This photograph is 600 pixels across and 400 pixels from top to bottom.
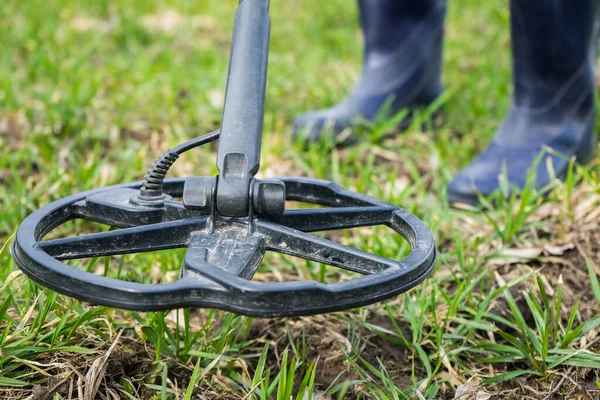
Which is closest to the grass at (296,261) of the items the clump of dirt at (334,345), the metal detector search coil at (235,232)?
the clump of dirt at (334,345)

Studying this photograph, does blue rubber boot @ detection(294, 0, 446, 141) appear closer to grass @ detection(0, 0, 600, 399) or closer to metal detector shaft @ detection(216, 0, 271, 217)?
grass @ detection(0, 0, 600, 399)

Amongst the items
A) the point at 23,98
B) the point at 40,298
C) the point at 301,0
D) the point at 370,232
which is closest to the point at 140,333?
the point at 40,298

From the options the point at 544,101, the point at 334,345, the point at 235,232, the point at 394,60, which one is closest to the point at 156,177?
the point at 235,232

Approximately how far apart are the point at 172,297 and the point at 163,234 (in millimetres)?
181

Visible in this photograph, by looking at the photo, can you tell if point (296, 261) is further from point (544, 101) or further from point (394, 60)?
point (394, 60)

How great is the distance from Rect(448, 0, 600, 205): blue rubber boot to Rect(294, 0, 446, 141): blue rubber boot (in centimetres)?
44

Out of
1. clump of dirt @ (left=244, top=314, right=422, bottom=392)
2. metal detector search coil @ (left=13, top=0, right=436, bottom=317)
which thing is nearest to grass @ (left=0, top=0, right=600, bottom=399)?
clump of dirt @ (left=244, top=314, right=422, bottom=392)

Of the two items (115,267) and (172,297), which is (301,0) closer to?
(115,267)

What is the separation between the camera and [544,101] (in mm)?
1971

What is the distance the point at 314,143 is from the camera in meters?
2.21

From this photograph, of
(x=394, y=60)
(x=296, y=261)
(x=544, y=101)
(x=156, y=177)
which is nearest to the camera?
(x=156, y=177)

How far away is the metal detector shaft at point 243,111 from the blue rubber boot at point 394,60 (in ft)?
3.69

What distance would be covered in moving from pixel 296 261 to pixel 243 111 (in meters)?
0.57

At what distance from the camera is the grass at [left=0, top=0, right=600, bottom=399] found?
1161 mm
